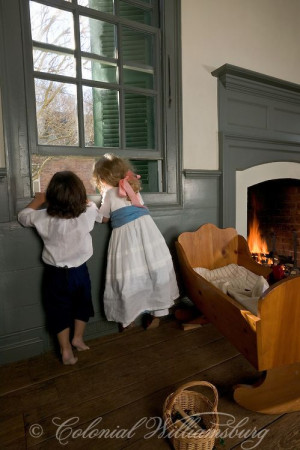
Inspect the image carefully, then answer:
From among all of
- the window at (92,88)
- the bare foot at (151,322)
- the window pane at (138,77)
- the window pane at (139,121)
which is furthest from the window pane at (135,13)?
the bare foot at (151,322)

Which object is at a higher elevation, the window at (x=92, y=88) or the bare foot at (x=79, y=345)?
the window at (x=92, y=88)

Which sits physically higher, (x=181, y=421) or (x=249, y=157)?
(x=249, y=157)

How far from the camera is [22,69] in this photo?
1.83 meters

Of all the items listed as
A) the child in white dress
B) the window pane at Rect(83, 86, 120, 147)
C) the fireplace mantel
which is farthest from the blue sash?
the fireplace mantel

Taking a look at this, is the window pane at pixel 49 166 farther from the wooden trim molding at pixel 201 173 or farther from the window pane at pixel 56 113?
the wooden trim molding at pixel 201 173

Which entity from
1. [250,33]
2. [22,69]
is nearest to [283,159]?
[250,33]

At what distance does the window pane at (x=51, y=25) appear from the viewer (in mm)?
1938

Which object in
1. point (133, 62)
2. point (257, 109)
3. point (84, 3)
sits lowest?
point (257, 109)

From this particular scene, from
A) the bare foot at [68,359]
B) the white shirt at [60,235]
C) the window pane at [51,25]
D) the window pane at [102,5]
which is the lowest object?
the bare foot at [68,359]

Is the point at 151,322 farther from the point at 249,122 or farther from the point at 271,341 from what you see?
the point at 249,122

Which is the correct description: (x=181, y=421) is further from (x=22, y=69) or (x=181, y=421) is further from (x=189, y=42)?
(x=189, y=42)

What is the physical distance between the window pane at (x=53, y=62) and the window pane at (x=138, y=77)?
0.49 metres

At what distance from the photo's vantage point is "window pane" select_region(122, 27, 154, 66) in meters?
2.35

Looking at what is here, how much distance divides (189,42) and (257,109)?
0.94 m
